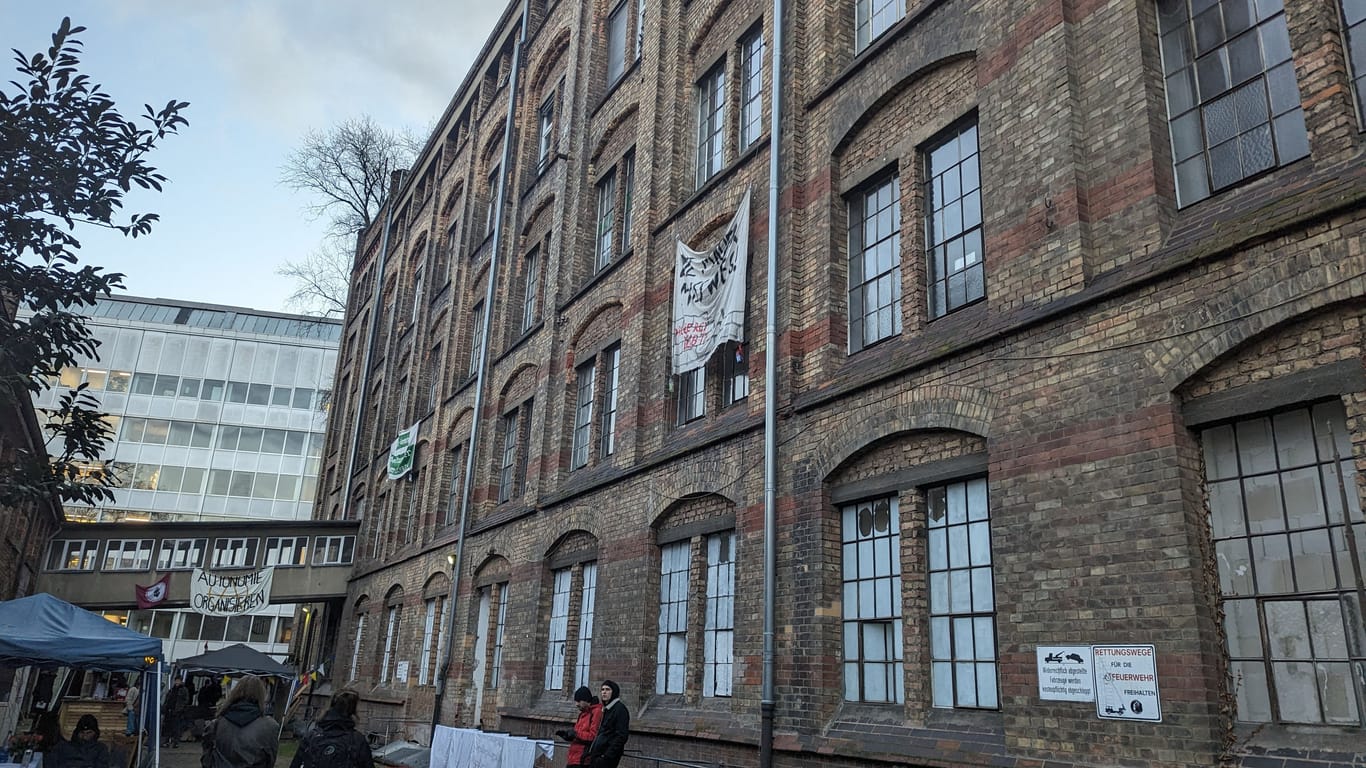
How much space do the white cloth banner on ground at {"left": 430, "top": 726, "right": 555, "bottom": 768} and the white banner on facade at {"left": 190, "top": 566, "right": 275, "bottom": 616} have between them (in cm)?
1418

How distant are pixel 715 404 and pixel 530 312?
357 inches

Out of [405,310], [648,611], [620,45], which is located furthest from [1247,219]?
[405,310]

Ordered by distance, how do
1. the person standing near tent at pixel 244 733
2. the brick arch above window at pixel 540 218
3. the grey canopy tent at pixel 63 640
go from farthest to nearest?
the brick arch above window at pixel 540 218 < the grey canopy tent at pixel 63 640 < the person standing near tent at pixel 244 733

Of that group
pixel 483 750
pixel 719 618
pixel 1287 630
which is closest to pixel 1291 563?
pixel 1287 630

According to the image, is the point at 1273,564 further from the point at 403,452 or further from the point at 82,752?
the point at 403,452

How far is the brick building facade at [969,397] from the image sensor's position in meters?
6.72

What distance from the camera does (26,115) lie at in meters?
8.77

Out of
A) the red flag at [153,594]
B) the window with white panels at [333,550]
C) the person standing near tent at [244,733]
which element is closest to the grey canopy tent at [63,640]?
the person standing near tent at [244,733]

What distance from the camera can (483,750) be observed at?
12391 mm

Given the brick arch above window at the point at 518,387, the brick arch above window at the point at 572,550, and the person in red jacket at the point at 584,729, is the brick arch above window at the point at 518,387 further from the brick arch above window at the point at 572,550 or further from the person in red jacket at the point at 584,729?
the person in red jacket at the point at 584,729

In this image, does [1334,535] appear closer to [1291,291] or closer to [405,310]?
[1291,291]

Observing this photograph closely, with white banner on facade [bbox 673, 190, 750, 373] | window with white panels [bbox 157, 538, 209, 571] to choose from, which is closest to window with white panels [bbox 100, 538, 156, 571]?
window with white panels [bbox 157, 538, 209, 571]

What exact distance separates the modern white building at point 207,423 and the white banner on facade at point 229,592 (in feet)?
91.0

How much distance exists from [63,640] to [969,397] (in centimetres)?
999
